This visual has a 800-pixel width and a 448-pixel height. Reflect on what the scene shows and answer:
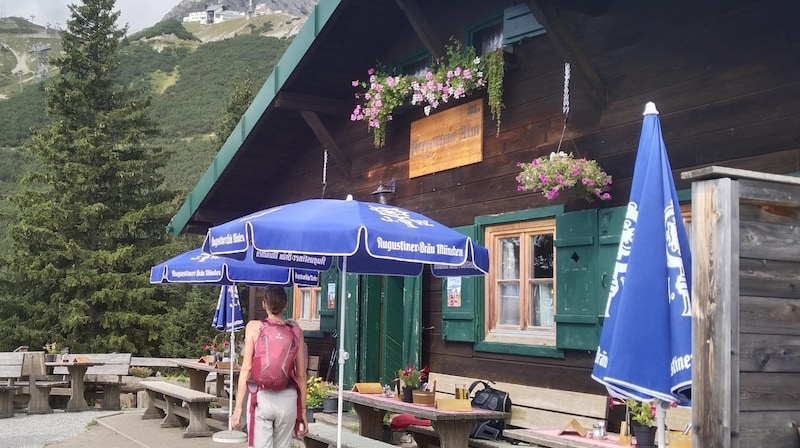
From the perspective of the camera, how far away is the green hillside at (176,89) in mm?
55281

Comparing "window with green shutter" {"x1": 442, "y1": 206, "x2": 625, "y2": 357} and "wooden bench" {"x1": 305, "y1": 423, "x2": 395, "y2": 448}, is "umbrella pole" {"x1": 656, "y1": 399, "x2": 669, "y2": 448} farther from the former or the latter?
"wooden bench" {"x1": 305, "y1": 423, "x2": 395, "y2": 448}

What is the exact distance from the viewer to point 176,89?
78438 mm

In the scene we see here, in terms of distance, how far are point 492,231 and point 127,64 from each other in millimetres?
83556

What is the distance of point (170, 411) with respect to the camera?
34.4 ft

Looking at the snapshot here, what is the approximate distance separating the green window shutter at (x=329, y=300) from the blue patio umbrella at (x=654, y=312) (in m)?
7.70

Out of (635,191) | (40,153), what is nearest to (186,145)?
(40,153)

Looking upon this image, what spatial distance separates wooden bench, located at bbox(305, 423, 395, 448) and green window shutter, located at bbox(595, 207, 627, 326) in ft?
6.84

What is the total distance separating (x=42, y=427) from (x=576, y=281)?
7685 millimetres

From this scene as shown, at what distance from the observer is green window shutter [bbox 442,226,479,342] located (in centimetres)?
832

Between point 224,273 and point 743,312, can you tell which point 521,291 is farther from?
point 743,312

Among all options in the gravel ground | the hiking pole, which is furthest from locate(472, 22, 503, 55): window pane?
the gravel ground

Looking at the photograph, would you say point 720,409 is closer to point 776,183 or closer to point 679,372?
point 679,372

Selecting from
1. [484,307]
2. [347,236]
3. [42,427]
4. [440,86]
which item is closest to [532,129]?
[440,86]

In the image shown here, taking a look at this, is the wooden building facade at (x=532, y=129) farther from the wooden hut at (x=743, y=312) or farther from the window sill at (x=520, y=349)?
the wooden hut at (x=743, y=312)
